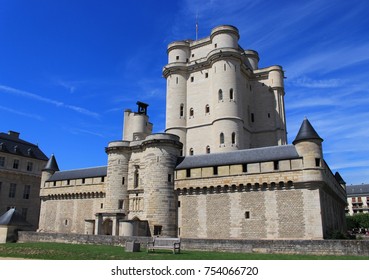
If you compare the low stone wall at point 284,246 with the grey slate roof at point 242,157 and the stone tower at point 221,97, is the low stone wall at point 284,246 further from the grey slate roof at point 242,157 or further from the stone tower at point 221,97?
the stone tower at point 221,97

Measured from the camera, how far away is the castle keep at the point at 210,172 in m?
23.1

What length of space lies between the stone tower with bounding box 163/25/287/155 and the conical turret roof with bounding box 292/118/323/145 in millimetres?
10745

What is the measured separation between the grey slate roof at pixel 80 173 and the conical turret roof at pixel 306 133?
20.4 metres

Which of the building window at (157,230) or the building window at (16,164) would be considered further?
the building window at (16,164)

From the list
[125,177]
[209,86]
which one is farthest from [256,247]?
[209,86]

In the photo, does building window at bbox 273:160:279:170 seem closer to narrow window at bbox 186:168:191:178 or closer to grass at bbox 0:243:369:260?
narrow window at bbox 186:168:191:178

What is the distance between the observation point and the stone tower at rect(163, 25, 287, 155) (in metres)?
35.8

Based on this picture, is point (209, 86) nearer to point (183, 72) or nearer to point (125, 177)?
point (183, 72)

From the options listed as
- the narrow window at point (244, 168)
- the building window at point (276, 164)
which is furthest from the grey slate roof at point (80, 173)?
the building window at point (276, 164)

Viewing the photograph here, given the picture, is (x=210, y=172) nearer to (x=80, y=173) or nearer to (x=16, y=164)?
(x=80, y=173)

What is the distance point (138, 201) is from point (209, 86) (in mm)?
17002

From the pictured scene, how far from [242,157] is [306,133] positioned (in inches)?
207
